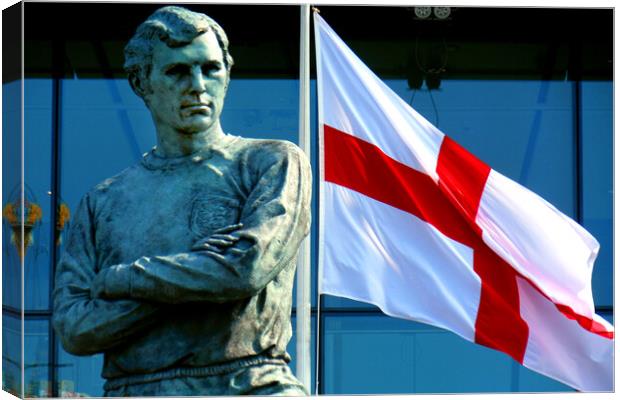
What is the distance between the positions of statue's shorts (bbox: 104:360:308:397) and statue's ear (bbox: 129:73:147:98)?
1308 mm

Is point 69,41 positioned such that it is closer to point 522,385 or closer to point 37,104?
point 37,104

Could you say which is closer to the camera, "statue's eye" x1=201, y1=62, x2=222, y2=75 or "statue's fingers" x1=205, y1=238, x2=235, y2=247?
"statue's fingers" x1=205, y1=238, x2=235, y2=247

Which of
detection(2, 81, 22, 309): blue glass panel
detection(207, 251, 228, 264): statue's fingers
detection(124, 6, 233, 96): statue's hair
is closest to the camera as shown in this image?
detection(207, 251, 228, 264): statue's fingers

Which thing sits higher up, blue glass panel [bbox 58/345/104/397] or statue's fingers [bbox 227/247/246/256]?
blue glass panel [bbox 58/345/104/397]

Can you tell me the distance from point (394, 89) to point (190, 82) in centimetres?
1257

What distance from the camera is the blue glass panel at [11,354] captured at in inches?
883

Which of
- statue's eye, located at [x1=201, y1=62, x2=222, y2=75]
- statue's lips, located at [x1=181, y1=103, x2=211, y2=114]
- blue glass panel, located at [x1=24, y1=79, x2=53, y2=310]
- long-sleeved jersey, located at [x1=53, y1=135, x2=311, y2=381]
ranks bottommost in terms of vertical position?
long-sleeved jersey, located at [x1=53, y1=135, x2=311, y2=381]

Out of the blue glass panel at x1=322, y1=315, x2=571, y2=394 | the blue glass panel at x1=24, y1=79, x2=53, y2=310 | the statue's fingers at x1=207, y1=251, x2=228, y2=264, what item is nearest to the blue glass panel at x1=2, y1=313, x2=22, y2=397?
the blue glass panel at x1=24, y1=79, x2=53, y2=310

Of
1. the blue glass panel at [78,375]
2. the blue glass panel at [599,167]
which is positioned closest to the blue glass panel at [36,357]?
the blue glass panel at [78,375]

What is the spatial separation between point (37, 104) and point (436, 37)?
3802 mm

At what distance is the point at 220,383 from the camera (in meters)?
11.1

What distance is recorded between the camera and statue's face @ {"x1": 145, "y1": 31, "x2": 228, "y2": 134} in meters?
11.3

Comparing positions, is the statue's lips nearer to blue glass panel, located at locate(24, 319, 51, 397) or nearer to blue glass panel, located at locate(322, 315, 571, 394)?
blue glass panel, located at locate(24, 319, 51, 397)

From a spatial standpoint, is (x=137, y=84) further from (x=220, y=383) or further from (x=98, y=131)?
(x=98, y=131)
